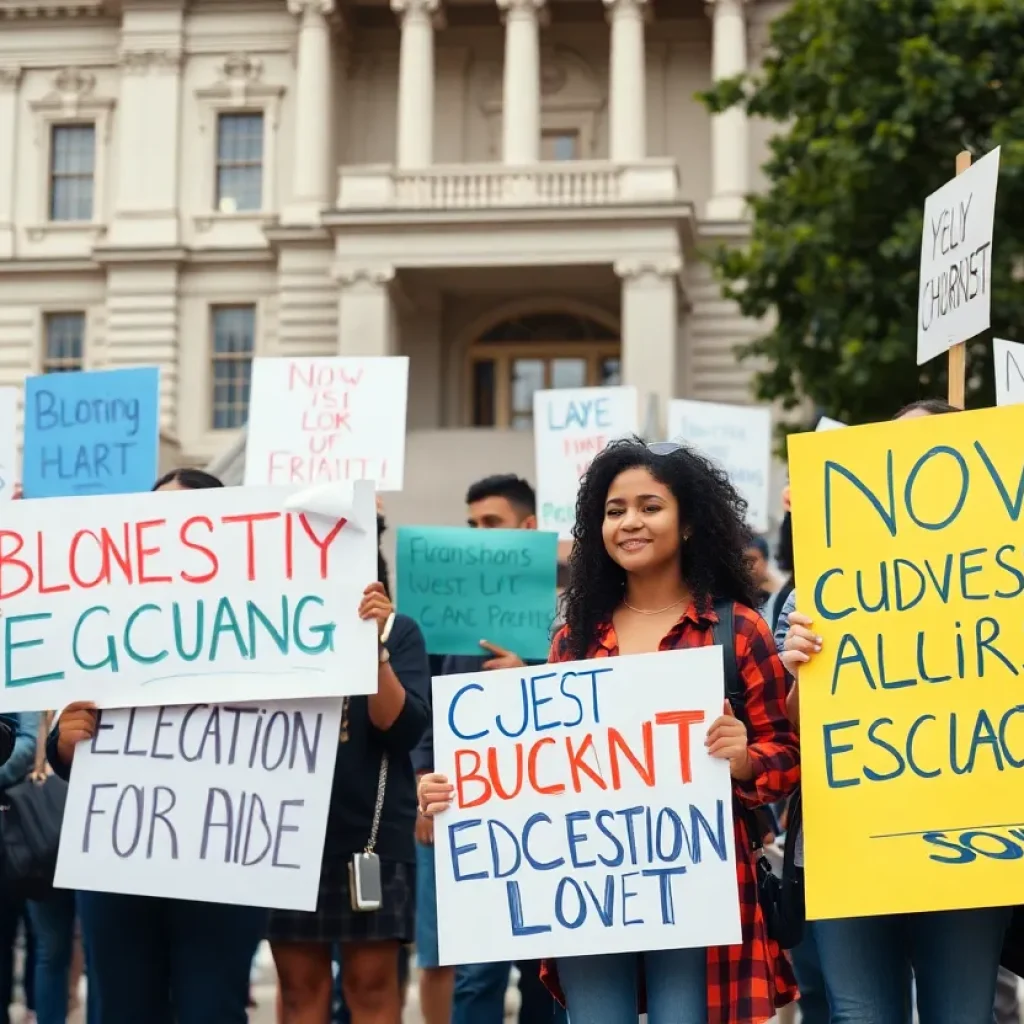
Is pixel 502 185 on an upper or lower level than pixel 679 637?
upper

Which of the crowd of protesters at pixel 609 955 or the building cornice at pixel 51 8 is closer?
the crowd of protesters at pixel 609 955

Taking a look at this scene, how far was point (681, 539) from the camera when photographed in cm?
422

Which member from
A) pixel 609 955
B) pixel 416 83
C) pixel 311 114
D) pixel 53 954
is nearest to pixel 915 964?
pixel 609 955

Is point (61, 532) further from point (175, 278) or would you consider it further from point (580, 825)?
point (175, 278)

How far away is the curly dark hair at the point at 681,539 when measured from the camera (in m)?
4.18

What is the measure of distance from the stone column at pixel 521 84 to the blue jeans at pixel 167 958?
24610mm

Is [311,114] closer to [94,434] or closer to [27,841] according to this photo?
[94,434]

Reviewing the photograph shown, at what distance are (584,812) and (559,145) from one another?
28620mm

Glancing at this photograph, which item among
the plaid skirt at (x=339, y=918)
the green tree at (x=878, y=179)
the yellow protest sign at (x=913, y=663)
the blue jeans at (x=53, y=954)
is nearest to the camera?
the yellow protest sign at (x=913, y=663)

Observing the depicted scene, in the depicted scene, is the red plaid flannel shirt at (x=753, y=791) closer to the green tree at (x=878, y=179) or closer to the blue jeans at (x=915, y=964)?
the blue jeans at (x=915, y=964)

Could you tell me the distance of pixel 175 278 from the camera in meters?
30.8

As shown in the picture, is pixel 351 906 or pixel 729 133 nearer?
pixel 351 906

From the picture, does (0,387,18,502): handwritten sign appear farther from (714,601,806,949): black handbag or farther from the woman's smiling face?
(714,601,806,949): black handbag

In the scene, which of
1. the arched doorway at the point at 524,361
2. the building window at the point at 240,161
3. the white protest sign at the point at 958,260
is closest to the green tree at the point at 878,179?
the white protest sign at the point at 958,260
